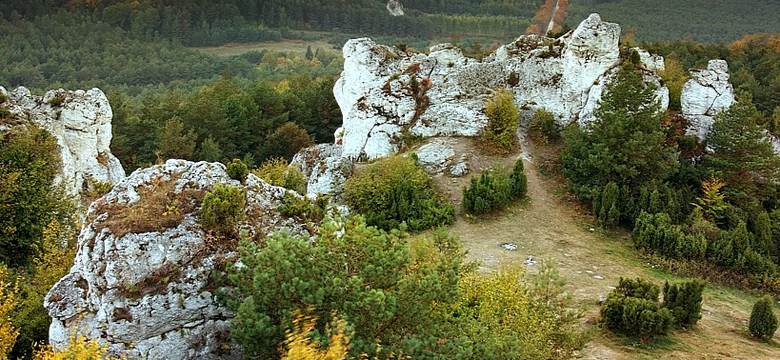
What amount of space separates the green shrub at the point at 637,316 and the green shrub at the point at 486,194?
7.92 metres

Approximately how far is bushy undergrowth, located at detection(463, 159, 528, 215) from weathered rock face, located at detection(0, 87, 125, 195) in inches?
599

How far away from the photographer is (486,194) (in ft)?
69.4

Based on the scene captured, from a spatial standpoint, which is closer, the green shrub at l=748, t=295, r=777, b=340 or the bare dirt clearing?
the bare dirt clearing

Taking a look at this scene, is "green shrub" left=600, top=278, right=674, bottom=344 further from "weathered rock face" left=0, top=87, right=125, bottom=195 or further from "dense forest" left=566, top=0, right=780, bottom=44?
"dense forest" left=566, top=0, right=780, bottom=44

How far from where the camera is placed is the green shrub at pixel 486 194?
21078 mm

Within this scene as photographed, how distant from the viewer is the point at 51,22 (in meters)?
98.4

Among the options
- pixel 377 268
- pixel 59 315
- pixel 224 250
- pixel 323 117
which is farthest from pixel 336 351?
pixel 323 117

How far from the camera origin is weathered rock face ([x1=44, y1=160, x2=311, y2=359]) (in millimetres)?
9297

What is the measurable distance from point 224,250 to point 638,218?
586 inches

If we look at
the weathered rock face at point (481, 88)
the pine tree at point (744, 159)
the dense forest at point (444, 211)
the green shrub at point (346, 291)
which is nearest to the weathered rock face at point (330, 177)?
the dense forest at point (444, 211)

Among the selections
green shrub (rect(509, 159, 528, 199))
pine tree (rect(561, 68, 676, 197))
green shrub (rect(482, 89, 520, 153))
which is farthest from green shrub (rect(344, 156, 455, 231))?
pine tree (rect(561, 68, 676, 197))

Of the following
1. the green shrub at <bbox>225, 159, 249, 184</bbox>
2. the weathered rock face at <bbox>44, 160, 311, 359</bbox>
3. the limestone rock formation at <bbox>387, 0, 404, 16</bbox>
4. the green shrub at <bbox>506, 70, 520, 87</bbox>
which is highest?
the limestone rock formation at <bbox>387, 0, 404, 16</bbox>

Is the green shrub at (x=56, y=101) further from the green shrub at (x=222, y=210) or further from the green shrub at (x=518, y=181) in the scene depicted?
the green shrub at (x=518, y=181)

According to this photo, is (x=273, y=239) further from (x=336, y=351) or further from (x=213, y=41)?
(x=213, y=41)
